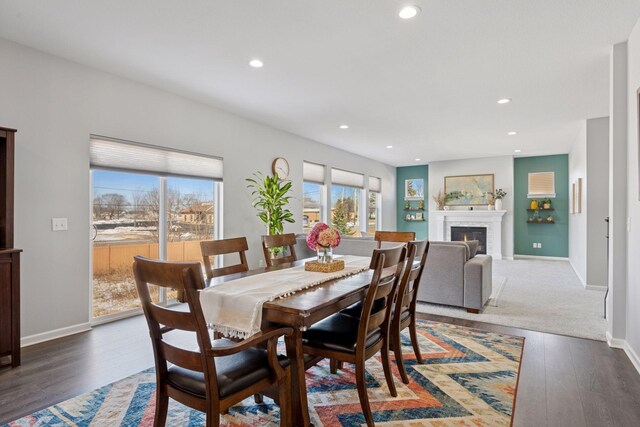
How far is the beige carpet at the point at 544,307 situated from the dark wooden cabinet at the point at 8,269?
3740mm

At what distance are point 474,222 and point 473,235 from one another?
1.20ft

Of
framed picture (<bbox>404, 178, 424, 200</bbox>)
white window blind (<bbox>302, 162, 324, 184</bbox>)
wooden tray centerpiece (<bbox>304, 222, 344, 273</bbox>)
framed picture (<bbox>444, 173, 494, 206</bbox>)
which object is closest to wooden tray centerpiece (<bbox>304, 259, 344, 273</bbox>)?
wooden tray centerpiece (<bbox>304, 222, 344, 273</bbox>)

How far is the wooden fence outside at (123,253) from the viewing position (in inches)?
146

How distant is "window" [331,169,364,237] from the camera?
774cm

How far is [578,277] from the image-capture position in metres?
6.06

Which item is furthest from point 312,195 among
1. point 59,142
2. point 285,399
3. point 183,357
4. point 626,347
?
point 183,357

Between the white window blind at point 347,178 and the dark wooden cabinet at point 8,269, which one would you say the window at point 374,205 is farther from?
the dark wooden cabinet at point 8,269

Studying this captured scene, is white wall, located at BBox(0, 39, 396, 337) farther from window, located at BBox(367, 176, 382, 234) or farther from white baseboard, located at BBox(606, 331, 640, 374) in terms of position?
window, located at BBox(367, 176, 382, 234)

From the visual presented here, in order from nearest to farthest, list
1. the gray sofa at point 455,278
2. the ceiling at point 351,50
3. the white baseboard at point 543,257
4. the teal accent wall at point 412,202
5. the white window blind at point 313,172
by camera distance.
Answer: the ceiling at point 351,50
the gray sofa at point 455,278
the white window blind at point 313,172
the white baseboard at point 543,257
the teal accent wall at point 412,202

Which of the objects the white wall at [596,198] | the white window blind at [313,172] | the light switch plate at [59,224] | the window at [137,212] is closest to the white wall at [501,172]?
the white wall at [596,198]

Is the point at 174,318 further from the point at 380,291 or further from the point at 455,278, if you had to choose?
the point at 455,278

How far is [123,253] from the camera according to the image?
3.91m

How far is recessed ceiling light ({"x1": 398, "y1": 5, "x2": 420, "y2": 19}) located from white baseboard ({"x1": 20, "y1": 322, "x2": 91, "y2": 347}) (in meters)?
3.94

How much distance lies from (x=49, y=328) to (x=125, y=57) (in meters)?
2.57
